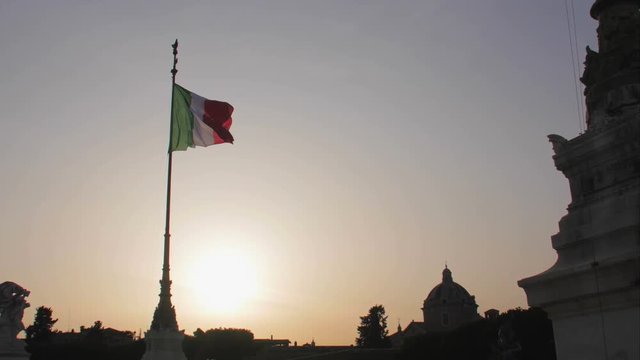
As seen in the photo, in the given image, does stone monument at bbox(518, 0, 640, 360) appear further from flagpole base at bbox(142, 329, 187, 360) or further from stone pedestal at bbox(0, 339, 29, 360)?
stone pedestal at bbox(0, 339, 29, 360)

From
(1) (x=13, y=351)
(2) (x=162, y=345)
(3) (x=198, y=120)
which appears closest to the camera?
(2) (x=162, y=345)

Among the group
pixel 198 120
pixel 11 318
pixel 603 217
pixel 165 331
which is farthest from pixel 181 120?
pixel 603 217

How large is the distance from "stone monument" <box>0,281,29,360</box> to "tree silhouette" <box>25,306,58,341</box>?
69.7 m

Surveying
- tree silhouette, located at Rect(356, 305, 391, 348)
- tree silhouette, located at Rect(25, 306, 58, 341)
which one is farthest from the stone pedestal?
tree silhouette, located at Rect(356, 305, 391, 348)

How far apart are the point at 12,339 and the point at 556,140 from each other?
60.6ft

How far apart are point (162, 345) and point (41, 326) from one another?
3096 inches

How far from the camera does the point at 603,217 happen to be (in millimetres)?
8227

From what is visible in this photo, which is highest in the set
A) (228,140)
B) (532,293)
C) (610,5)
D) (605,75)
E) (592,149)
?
(228,140)

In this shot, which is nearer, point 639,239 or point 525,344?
point 639,239

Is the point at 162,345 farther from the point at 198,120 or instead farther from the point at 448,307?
the point at 448,307

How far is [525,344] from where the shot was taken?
2052 inches

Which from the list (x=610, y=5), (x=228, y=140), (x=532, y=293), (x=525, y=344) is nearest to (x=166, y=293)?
(x=228, y=140)

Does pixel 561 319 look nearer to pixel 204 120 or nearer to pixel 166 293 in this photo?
pixel 166 293

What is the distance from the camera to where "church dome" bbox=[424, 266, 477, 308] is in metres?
115
